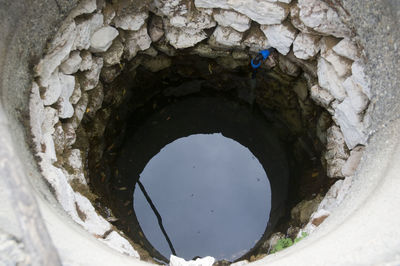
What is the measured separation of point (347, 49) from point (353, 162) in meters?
0.71

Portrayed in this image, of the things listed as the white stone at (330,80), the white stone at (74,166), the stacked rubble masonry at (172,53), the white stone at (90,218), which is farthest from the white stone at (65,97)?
the white stone at (330,80)

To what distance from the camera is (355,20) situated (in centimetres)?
217

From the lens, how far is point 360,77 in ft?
7.39

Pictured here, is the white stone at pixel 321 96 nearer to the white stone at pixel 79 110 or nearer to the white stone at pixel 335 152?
the white stone at pixel 335 152

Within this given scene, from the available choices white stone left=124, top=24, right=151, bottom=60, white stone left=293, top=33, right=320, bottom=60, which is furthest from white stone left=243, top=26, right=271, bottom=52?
white stone left=124, top=24, right=151, bottom=60

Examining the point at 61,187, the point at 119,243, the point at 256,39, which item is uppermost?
the point at 256,39

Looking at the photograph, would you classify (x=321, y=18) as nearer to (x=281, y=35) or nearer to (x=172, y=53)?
(x=281, y=35)

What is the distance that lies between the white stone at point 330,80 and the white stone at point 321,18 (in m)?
0.22

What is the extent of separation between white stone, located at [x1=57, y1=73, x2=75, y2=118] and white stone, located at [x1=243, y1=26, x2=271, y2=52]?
1288 mm

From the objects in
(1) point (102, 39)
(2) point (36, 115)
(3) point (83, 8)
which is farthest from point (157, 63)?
(2) point (36, 115)

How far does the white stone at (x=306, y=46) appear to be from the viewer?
8.25 ft

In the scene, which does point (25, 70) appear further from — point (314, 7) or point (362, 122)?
point (362, 122)

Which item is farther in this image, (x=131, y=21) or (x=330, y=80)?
(x=131, y=21)

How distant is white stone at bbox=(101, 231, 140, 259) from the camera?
80.5 inches
